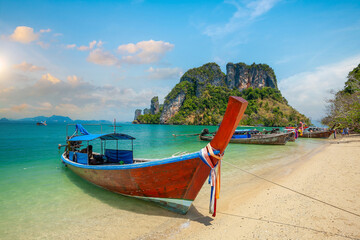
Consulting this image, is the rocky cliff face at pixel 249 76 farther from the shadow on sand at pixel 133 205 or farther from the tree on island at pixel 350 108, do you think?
the shadow on sand at pixel 133 205

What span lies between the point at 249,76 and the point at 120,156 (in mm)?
144904

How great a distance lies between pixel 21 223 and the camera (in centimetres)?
524

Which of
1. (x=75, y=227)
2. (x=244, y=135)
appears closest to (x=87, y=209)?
(x=75, y=227)

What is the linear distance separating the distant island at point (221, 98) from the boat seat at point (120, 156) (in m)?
95.7

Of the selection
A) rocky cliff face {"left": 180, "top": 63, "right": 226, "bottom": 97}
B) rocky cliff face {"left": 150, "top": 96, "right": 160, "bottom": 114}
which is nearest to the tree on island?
rocky cliff face {"left": 180, "top": 63, "right": 226, "bottom": 97}

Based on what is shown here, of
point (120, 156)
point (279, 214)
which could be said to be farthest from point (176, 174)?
point (120, 156)

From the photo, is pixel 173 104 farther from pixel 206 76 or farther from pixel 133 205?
pixel 133 205

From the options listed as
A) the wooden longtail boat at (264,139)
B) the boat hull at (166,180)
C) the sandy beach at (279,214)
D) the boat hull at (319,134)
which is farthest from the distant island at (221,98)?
the boat hull at (166,180)

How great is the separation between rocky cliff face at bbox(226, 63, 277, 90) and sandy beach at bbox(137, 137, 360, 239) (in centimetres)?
13776

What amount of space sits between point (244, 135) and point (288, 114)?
8231 cm

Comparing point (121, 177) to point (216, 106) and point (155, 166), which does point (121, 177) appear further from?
point (216, 106)

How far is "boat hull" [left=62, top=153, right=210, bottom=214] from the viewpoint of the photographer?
14.7 feet

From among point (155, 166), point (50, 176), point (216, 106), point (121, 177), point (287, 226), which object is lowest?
point (50, 176)

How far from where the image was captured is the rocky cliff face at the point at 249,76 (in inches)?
5098
